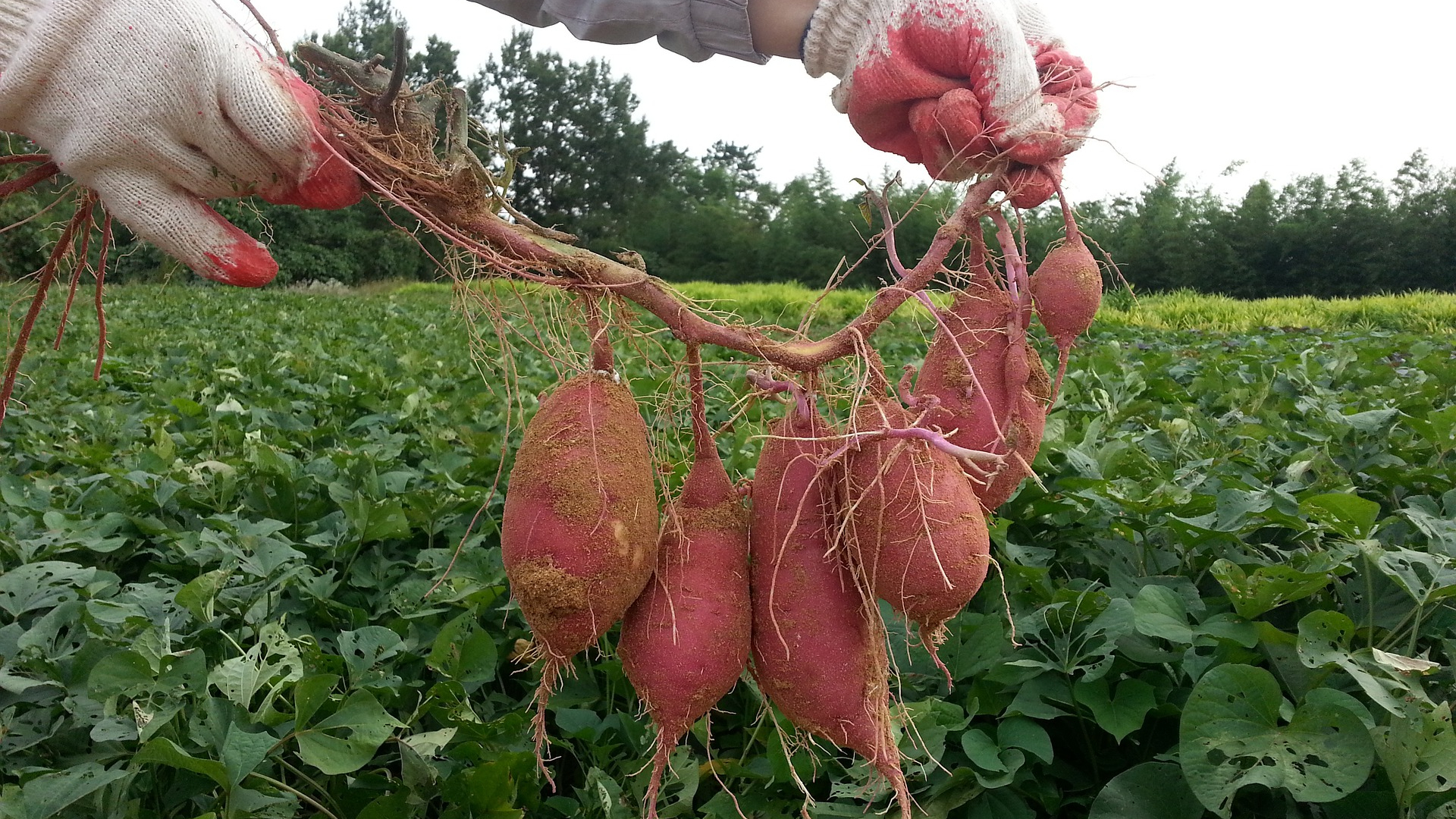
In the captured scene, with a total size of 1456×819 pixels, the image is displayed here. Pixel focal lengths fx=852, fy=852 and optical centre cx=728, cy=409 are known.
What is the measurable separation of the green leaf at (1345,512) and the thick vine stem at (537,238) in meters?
0.95

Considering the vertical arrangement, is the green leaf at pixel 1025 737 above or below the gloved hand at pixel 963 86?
below

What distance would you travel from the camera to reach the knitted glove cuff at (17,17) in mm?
1389

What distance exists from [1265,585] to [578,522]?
130cm

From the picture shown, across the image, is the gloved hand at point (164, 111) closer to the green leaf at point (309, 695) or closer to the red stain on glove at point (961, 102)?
the green leaf at point (309, 695)

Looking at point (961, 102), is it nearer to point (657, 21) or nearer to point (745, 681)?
point (657, 21)

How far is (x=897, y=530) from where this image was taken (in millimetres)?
1384

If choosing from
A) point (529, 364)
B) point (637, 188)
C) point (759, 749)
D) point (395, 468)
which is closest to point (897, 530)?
point (759, 749)

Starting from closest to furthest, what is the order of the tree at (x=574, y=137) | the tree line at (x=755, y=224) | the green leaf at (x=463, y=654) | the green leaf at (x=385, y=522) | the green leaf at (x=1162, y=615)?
the green leaf at (x=1162, y=615) < the green leaf at (x=463, y=654) < the green leaf at (x=385, y=522) < the tree line at (x=755, y=224) < the tree at (x=574, y=137)

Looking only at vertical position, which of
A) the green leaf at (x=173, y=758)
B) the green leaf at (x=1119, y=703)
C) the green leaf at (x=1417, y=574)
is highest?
the green leaf at (x=1417, y=574)

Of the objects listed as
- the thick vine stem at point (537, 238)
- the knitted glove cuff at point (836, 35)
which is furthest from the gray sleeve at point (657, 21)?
the thick vine stem at point (537, 238)

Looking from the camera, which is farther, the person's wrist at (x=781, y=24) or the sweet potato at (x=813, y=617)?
the person's wrist at (x=781, y=24)

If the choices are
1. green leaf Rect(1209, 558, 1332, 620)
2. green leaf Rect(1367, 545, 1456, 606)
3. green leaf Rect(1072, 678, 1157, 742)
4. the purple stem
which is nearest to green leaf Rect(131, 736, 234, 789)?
the purple stem

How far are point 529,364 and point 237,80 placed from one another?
4911 mm

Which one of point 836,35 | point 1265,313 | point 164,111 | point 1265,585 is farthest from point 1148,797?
point 1265,313
